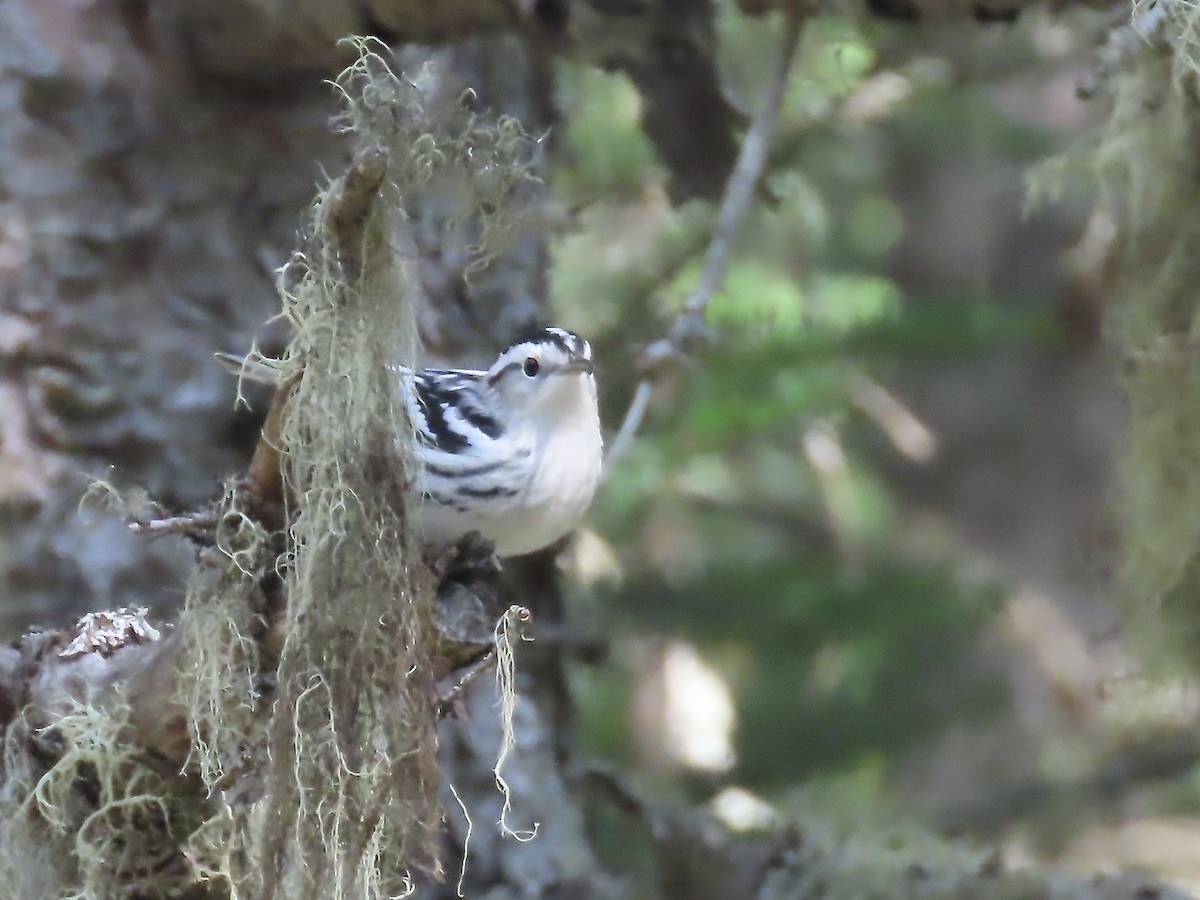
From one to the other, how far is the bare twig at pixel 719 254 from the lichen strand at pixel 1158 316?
1.42 feet

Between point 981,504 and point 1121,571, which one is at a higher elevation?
point 981,504

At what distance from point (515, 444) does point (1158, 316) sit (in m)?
0.91

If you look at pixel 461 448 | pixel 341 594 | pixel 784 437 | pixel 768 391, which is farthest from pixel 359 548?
pixel 784 437

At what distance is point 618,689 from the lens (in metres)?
2.98

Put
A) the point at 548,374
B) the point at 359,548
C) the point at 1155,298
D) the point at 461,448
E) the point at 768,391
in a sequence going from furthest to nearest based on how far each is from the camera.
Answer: the point at 768,391 → the point at 1155,298 → the point at 548,374 → the point at 461,448 → the point at 359,548

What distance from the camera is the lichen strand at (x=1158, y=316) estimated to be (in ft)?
5.95

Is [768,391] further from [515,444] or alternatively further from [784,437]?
[515,444]

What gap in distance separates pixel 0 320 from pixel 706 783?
5.31 feet

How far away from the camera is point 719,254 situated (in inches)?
77.0

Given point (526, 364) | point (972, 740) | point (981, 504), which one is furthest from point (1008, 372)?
point (526, 364)

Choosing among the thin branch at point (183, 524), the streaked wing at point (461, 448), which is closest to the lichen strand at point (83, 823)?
the thin branch at point (183, 524)

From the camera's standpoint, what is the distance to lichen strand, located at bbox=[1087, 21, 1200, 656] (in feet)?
5.95

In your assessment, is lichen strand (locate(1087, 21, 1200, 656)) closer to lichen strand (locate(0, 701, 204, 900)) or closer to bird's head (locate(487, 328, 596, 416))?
bird's head (locate(487, 328, 596, 416))

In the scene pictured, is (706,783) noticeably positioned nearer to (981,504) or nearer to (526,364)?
(981,504)
